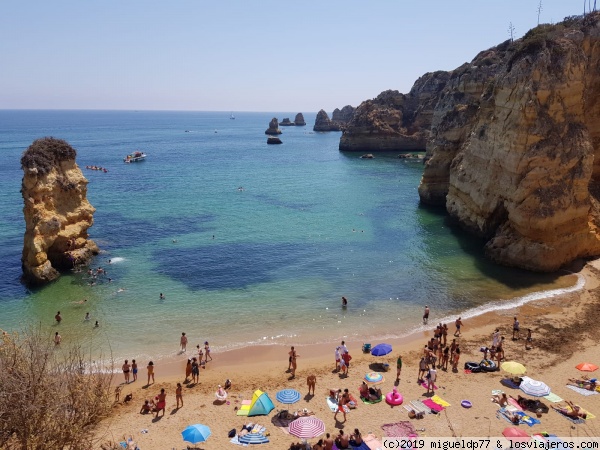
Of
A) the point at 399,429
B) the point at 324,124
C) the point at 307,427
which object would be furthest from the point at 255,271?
the point at 324,124

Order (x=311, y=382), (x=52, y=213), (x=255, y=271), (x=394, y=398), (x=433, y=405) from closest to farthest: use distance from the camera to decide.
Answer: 1. (x=433, y=405)
2. (x=394, y=398)
3. (x=311, y=382)
4. (x=52, y=213)
5. (x=255, y=271)

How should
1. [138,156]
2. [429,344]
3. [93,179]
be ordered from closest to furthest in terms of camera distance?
[429,344]
[93,179]
[138,156]

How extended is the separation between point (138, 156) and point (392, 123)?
201 feet

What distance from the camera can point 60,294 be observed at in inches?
1203

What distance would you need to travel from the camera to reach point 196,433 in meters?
16.4

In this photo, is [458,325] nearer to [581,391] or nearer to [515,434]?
[581,391]

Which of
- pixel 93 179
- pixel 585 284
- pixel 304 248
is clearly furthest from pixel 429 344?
pixel 93 179

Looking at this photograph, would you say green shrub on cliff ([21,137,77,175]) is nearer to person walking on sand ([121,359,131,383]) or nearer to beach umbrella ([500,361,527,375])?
person walking on sand ([121,359,131,383])

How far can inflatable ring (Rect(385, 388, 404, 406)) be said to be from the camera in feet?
62.0

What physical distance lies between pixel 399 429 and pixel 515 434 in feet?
13.4

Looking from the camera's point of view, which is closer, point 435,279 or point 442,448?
point 442,448

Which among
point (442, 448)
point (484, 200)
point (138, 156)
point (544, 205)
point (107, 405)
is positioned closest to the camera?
point (442, 448)

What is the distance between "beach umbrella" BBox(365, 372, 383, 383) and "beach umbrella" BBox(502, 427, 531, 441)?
19.4 feet

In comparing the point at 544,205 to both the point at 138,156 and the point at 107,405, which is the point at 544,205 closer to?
the point at 107,405
